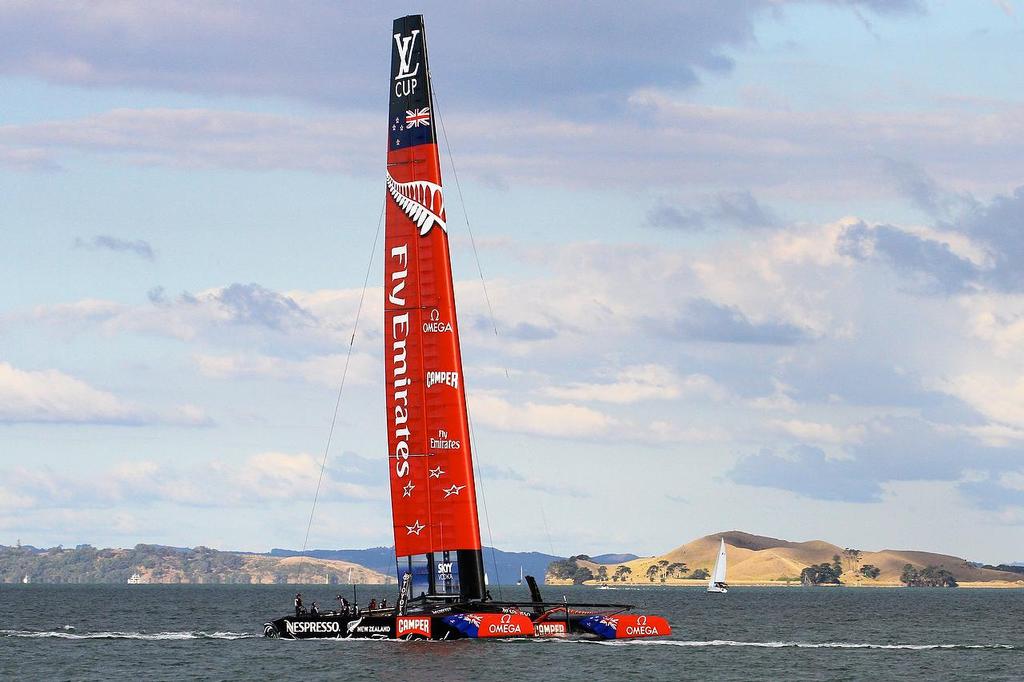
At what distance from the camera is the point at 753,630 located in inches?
4171

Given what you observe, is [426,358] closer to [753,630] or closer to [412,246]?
[412,246]

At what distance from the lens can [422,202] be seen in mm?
67250

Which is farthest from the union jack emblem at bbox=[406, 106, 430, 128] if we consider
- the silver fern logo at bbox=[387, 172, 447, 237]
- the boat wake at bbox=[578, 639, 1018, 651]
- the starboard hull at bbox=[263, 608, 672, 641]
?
the boat wake at bbox=[578, 639, 1018, 651]

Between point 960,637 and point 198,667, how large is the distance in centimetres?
5543

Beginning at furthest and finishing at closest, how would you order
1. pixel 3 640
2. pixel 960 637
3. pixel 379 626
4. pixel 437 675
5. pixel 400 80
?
pixel 960 637 < pixel 3 640 < pixel 400 80 < pixel 379 626 < pixel 437 675

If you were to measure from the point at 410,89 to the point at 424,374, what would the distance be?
12.4 metres

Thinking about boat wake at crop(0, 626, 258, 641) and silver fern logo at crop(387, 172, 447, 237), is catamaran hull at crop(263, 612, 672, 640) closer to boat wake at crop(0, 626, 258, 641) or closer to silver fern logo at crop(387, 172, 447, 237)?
silver fern logo at crop(387, 172, 447, 237)

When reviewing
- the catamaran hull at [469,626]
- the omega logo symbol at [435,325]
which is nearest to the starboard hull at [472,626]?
the catamaran hull at [469,626]

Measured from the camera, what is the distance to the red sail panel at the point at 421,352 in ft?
219

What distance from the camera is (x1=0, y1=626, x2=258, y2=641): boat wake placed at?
8888 cm

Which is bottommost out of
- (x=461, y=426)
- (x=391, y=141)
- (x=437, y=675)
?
(x=437, y=675)

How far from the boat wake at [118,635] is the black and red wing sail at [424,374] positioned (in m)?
24.8

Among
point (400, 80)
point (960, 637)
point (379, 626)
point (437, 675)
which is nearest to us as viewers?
point (437, 675)

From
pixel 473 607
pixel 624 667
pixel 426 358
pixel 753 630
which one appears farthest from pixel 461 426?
pixel 753 630
